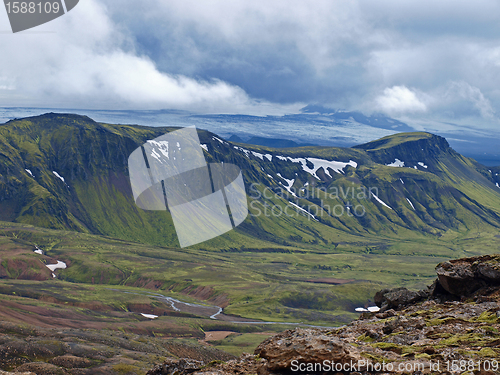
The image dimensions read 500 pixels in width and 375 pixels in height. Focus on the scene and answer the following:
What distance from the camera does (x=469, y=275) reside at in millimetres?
47781

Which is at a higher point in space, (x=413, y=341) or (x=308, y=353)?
(x=308, y=353)

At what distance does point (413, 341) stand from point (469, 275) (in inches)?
656

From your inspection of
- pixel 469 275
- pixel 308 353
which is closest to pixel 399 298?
pixel 469 275

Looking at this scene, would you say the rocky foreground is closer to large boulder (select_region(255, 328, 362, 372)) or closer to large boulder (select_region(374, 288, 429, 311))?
large boulder (select_region(255, 328, 362, 372))

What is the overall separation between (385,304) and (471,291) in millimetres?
11967

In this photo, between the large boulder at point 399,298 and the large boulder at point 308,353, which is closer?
the large boulder at point 308,353

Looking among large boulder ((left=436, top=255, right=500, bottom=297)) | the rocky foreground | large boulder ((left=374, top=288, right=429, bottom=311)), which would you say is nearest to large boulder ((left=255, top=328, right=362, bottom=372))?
the rocky foreground

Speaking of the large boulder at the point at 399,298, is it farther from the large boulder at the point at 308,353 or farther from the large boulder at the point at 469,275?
the large boulder at the point at 308,353

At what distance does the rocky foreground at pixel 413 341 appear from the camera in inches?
1054

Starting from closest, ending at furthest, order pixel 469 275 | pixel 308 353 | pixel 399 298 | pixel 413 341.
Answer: pixel 308 353 → pixel 413 341 → pixel 469 275 → pixel 399 298

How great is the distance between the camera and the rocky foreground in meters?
26.8

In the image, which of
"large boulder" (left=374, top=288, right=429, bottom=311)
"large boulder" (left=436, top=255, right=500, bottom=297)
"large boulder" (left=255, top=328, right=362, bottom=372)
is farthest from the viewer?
"large boulder" (left=374, top=288, right=429, bottom=311)

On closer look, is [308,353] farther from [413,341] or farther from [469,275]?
[469,275]

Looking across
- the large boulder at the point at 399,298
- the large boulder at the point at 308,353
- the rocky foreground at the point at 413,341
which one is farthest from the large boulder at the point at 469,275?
the large boulder at the point at 308,353
